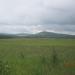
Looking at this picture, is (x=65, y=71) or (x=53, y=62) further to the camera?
(x=53, y=62)

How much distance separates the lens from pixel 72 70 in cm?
2091

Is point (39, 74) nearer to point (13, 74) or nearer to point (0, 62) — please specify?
point (13, 74)

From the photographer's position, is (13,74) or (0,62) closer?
(0,62)

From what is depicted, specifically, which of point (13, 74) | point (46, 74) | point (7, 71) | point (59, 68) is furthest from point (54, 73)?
point (7, 71)

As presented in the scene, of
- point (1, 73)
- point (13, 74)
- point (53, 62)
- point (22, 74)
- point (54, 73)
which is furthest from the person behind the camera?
point (53, 62)

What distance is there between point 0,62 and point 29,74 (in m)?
4.92

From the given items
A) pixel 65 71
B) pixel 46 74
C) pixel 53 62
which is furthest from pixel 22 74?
pixel 53 62

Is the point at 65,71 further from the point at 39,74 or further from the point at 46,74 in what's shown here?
the point at 39,74

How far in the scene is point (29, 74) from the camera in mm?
18188

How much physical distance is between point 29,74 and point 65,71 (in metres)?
3.77

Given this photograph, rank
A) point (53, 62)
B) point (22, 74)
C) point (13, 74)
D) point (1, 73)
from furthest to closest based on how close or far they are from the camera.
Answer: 1. point (53, 62)
2. point (22, 74)
3. point (13, 74)
4. point (1, 73)

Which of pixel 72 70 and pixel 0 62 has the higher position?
pixel 0 62

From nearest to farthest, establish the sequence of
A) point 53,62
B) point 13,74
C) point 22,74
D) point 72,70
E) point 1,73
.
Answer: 1. point 1,73
2. point 13,74
3. point 22,74
4. point 72,70
5. point 53,62

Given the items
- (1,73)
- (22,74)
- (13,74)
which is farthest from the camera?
(22,74)
